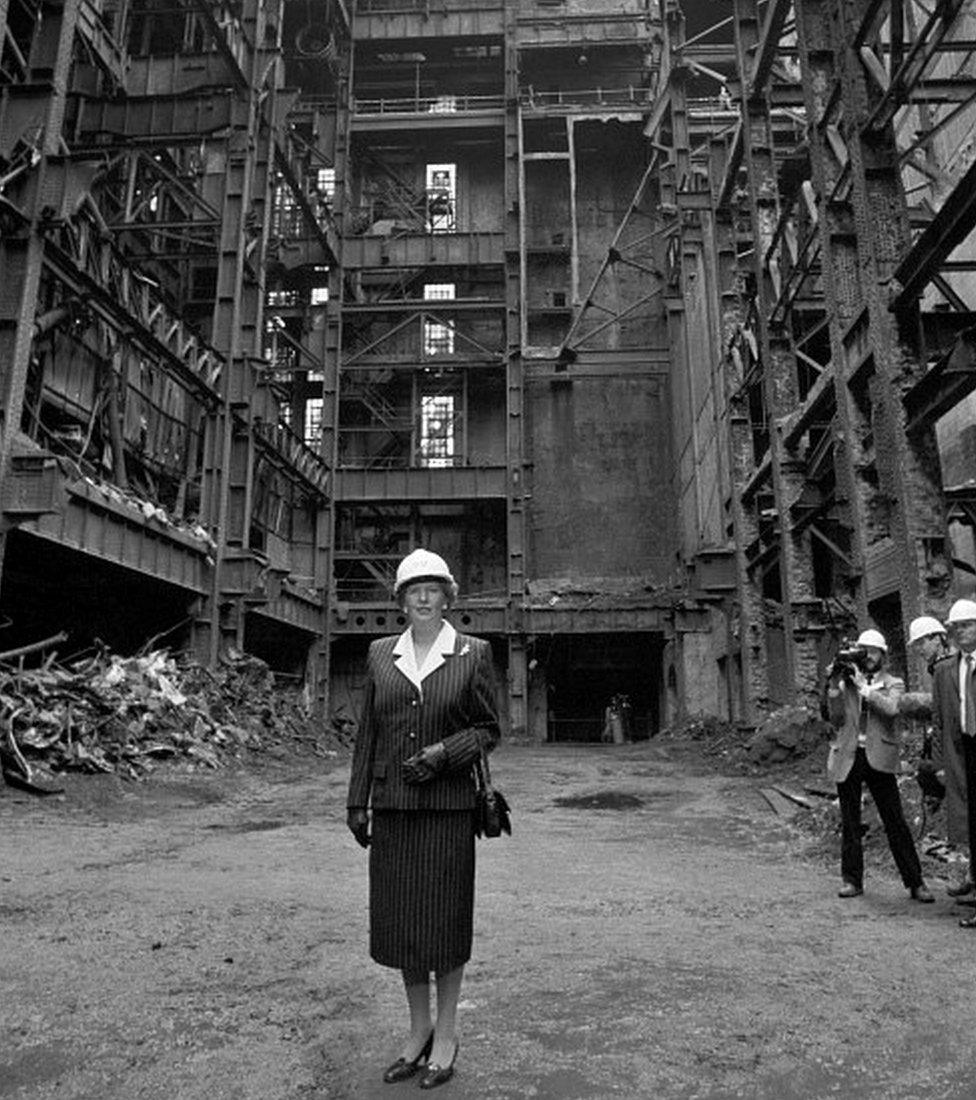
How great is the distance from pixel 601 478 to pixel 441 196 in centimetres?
1299

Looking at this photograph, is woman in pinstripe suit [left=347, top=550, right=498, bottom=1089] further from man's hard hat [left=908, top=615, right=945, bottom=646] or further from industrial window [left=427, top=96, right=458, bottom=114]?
industrial window [left=427, top=96, right=458, bottom=114]

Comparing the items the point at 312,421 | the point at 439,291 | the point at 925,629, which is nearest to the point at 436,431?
the point at 312,421

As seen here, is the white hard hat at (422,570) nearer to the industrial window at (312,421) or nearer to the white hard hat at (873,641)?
the white hard hat at (873,641)

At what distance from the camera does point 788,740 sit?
15203mm

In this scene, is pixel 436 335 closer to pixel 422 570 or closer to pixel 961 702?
pixel 961 702

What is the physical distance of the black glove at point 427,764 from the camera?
10.4ft

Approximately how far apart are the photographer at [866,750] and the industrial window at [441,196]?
31.6 metres

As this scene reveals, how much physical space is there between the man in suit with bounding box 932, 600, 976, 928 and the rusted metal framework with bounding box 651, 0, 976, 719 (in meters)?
4.47

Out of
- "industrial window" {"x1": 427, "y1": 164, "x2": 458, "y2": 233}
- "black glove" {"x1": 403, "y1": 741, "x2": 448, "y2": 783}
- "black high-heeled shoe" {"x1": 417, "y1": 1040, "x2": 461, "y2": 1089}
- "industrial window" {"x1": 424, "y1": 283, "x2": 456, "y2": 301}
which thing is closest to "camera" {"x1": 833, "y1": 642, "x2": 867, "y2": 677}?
"black glove" {"x1": 403, "y1": 741, "x2": 448, "y2": 783}

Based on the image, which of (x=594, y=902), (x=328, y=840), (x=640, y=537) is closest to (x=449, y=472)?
(x=640, y=537)

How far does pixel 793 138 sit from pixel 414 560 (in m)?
24.0

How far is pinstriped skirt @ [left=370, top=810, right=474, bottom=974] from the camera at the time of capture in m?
3.14

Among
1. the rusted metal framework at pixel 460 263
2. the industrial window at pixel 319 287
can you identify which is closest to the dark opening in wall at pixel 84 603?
the rusted metal framework at pixel 460 263

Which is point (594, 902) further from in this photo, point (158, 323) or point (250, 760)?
point (158, 323)
